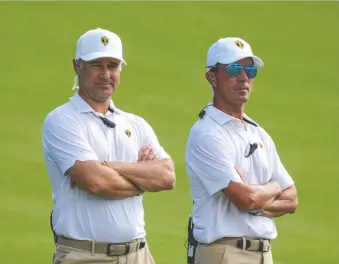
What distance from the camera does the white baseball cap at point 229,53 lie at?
6.20 m

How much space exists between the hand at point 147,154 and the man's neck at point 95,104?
0.32m

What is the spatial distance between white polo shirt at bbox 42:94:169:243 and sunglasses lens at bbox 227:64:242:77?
2.25 feet

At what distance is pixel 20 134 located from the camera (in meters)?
10.5

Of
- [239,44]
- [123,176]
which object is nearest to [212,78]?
[239,44]

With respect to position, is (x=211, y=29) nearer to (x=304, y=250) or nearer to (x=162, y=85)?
(x=162, y=85)

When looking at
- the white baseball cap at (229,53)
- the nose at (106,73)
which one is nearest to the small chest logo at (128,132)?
the nose at (106,73)

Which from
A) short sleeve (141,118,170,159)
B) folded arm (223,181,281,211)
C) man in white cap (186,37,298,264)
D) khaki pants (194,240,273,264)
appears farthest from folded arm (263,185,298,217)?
short sleeve (141,118,170,159)

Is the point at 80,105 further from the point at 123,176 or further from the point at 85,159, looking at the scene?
the point at 123,176

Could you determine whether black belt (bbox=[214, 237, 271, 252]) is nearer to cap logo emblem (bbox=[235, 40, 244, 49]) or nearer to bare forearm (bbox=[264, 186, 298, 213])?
bare forearm (bbox=[264, 186, 298, 213])

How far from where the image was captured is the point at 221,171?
19.3ft

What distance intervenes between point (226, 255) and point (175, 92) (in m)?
5.76

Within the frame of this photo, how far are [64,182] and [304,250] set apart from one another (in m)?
4.34

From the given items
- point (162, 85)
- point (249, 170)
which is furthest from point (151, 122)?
point (249, 170)

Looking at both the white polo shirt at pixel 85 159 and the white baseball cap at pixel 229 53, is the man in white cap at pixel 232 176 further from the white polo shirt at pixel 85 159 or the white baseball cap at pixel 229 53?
the white polo shirt at pixel 85 159
